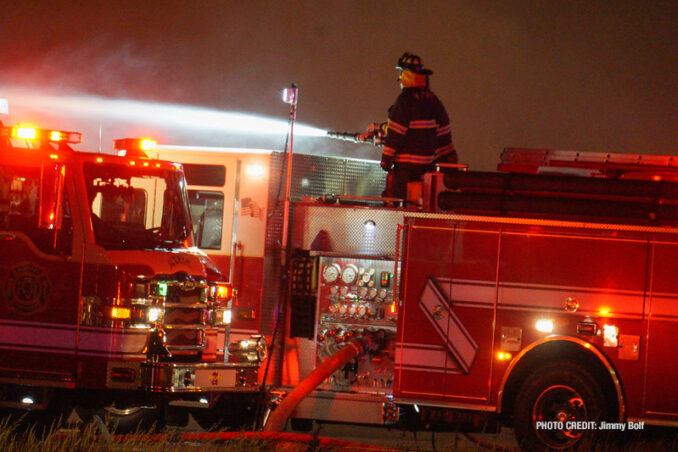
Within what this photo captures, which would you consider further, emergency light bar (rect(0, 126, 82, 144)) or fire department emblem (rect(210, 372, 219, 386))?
emergency light bar (rect(0, 126, 82, 144))

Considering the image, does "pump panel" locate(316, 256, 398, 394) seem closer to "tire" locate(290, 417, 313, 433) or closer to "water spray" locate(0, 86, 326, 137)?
"tire" locate(290, 417, 313, 433)

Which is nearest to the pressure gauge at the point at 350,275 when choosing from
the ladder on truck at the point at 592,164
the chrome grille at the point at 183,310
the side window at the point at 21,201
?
the chrome grille at the point at 183,310

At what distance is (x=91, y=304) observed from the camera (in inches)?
277

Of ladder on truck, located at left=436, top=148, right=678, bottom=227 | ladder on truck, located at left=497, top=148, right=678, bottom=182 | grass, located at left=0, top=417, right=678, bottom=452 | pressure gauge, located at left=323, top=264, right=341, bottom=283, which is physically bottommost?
grass, located at left=0, top=417, right=678, bottom=452

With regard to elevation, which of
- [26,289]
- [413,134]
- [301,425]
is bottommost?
[301,425]

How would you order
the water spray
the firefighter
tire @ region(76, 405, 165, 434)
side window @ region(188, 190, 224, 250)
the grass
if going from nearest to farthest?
1. the grass
2. tire @ region(76, 405, 165, 434)
3. the firefighter
4. side window @ region(188, 190, 224, 250)
5. the water spray

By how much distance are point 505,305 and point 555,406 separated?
3.24ft

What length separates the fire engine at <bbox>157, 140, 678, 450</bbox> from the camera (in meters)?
7.29

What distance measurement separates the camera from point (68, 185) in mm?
7406

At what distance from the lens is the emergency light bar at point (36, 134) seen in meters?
7.59

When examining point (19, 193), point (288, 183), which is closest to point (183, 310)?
point (19, 193)

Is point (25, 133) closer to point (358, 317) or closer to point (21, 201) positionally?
point (21, 201)

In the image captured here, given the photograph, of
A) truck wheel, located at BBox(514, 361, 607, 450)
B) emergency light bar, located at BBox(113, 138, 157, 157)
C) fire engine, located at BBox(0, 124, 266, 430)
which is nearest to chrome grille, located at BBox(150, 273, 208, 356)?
fire engine, located at BBox(0, 124, 266, 430)

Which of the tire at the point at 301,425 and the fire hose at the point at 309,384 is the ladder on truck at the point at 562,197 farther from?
the tire at the point at 301,425
